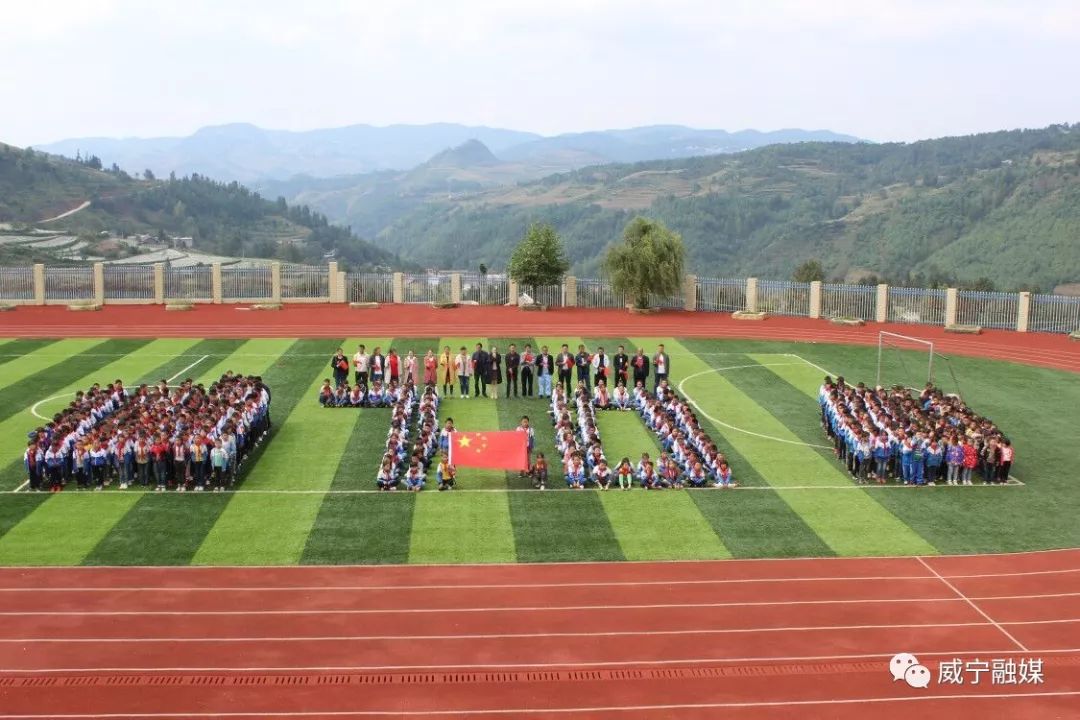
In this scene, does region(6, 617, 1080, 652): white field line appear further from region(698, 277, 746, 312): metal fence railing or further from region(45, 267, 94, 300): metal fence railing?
region(45, 267, 94, 300): metal fence railing

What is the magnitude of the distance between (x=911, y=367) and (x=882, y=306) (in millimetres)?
9526

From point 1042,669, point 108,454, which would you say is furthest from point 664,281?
point 1042,669

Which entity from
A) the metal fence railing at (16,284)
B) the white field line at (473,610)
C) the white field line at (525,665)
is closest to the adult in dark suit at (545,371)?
the white field line at (473,610)

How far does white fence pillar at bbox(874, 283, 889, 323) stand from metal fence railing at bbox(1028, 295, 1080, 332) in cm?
522

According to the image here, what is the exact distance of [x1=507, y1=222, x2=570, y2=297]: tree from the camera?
47094mm

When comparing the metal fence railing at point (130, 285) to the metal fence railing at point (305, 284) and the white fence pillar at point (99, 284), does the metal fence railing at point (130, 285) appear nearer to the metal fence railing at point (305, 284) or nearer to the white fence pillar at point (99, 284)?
the white fence pillar at point (99, 284)

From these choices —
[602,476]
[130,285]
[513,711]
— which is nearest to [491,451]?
[602,476]

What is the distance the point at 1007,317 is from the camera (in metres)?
41.6

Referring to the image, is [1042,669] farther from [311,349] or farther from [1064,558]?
[311,349]

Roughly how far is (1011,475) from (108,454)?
60.8 ft

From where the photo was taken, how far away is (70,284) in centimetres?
4672

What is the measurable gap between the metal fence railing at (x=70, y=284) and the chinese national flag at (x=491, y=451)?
30.2 meters

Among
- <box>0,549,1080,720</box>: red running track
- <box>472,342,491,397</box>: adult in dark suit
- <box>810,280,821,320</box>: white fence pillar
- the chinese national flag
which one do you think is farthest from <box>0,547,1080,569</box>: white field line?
<box>810,280,821,320</box>: white fence pillar

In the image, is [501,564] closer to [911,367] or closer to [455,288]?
[911,367]
